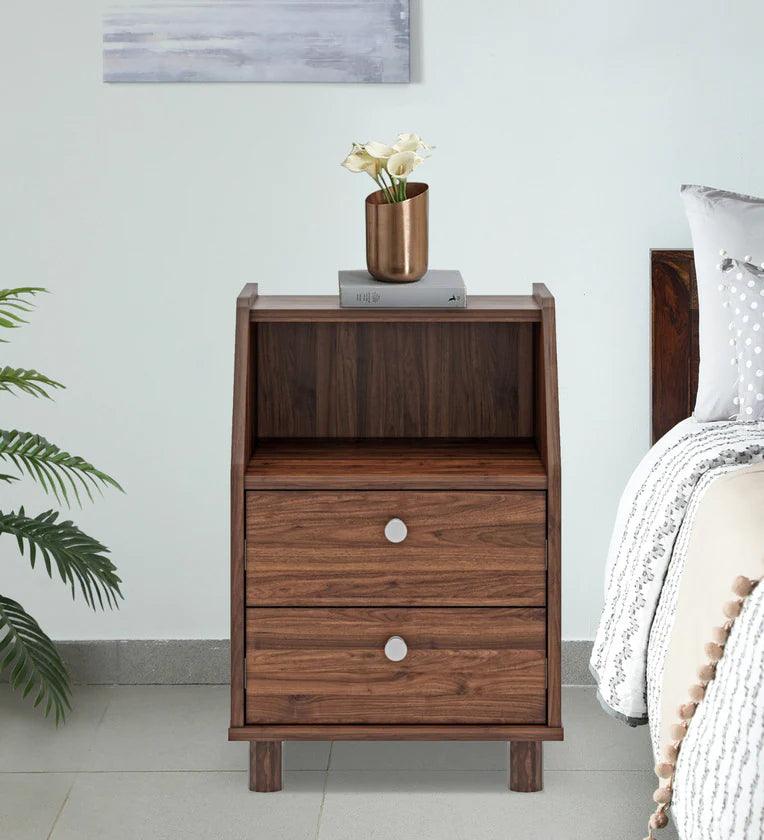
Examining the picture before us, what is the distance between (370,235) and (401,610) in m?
0.65

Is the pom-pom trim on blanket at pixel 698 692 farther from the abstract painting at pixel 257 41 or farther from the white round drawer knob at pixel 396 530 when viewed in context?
the abstract painting at pixel 257 41

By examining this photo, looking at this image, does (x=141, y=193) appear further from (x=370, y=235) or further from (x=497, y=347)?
(x=497, y=347)

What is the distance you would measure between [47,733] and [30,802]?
0.30 meters

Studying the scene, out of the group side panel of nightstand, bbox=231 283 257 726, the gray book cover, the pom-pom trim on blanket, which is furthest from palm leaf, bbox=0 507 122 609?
the pom-pom trim on blanket

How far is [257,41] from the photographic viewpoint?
234cm

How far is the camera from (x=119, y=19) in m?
2.34

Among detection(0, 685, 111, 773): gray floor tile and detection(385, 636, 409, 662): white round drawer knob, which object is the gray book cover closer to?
detection(385, 636, 409, 662): white round drawer knob

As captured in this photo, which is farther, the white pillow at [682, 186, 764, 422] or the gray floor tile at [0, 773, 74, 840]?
the white pillow at [682, 186, 764, 422]

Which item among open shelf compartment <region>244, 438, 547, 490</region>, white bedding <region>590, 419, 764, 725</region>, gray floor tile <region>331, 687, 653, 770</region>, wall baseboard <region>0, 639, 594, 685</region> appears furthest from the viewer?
wall baseboard <region>0, 639, 594, 685</region>

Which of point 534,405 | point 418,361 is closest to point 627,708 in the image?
point 534,405

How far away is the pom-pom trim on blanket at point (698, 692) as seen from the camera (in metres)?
1.39

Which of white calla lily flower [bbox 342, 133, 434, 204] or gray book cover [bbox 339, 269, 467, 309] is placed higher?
white calla lily flower [bbox 342, 133, 434, 204]

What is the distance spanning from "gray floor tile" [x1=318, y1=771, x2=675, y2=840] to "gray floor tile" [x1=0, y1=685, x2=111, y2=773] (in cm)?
52

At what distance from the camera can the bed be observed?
1301 mm
